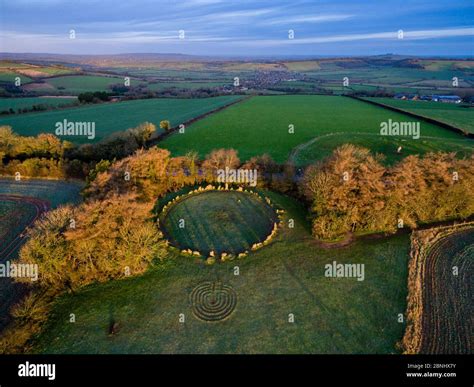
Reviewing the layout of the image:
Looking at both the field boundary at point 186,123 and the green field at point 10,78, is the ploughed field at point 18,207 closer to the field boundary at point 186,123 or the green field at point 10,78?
the field boundary at point 186,123

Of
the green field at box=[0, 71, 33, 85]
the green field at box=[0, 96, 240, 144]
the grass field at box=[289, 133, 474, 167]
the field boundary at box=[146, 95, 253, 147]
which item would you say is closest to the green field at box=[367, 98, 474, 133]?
the grass field at box=[289, 133, 474, 167]

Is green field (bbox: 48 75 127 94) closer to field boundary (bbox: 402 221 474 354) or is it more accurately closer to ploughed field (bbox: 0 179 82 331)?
ploughed field (bbox: 0 179 82 331)

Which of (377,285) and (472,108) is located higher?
(472,108)

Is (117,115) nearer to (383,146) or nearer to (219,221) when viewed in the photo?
(219,221)

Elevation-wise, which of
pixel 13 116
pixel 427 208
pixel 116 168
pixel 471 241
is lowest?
pixel 471 241

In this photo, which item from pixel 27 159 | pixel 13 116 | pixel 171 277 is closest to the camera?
pixel 171 277

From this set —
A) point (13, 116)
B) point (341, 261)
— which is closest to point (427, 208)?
point (341, 261)

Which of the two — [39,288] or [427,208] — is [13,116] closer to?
[39,288]

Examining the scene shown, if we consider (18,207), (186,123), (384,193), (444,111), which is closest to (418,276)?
(384,193)
